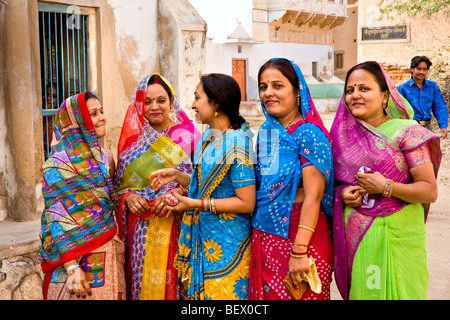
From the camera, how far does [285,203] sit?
7.62 feet

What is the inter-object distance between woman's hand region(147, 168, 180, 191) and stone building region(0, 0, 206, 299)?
78.5 inches

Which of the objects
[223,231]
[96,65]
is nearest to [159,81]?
[223,231]

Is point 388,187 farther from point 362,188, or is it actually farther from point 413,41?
point 413,41

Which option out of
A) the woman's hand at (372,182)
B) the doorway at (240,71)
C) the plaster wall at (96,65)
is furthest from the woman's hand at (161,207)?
the doorway at (240,71)

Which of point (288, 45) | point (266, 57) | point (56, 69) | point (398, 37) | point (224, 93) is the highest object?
point (288, 45)

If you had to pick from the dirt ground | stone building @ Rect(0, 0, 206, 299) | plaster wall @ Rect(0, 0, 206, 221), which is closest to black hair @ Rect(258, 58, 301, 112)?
the dirt ground

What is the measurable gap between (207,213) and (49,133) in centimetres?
358

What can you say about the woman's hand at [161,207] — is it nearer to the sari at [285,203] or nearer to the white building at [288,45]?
the sari at [285,203]

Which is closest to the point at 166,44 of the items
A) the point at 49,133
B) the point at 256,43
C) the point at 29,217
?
the point at 49,133

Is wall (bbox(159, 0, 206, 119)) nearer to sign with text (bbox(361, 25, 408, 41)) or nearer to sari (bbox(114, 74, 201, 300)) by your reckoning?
sari (bbox(114, 74, 201, 300))

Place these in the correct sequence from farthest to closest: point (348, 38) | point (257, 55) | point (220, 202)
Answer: point (348, 38) → point (257, 55) → point (220, 202)

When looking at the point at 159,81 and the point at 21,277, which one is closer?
the point at 159,81

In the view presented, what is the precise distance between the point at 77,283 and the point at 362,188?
1.51m

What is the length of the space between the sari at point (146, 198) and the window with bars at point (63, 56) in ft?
8.90
